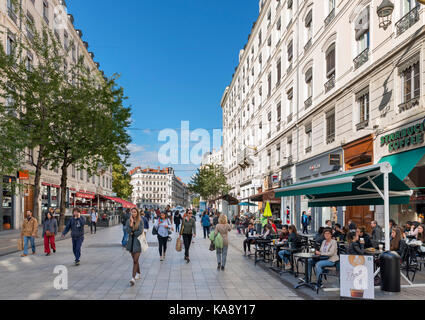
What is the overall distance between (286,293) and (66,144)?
61.1 feet

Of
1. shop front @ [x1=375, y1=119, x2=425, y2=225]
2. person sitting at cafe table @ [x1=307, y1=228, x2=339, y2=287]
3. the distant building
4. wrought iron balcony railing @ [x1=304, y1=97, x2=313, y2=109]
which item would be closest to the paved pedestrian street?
person sitting at cafe table @ [x1=307, y1=228, x2=339, y2=287]

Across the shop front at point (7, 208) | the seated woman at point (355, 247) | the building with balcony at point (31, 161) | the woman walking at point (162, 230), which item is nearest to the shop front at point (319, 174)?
the woman walking at point (162, 230)

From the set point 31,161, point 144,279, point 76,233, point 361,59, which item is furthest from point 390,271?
point 31,161

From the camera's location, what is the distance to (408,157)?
38.5ft

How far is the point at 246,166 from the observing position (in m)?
43.8

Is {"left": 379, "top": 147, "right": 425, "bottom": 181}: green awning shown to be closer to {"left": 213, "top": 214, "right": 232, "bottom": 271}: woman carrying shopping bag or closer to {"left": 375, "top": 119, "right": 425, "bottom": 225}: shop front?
{"left": 375, "top": 119, "right": 425, "bottom": 225}: shop front

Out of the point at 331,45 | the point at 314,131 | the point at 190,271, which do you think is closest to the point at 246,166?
the point at 314,131

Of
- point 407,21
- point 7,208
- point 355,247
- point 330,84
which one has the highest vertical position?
point 407,21

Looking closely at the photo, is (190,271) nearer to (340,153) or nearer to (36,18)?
(340,153)

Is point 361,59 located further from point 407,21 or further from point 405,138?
point 405,138

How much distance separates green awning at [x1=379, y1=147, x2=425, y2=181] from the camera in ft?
34.4

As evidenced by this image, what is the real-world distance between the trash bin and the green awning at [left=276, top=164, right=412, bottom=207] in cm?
158

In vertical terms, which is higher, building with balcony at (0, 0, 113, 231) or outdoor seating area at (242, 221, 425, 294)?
building with balcony at (0, 0, 113, 231)

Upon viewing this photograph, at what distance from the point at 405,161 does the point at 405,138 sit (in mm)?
1771
